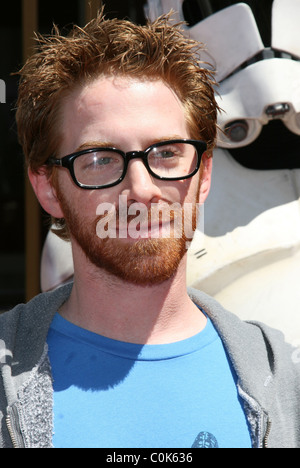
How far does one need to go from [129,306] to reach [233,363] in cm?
19

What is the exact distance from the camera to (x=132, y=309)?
1.12 meters

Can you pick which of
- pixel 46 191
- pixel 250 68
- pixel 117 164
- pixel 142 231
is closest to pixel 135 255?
pixel 142 231

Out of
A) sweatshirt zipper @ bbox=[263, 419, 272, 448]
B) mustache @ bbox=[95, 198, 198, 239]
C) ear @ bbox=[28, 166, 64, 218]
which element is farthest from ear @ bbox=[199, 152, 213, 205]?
sweatshirt zipper @ bbox=[263, 419, 272, 448]

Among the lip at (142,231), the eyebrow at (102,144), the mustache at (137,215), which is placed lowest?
the lip at (142,231)

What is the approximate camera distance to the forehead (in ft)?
3.51

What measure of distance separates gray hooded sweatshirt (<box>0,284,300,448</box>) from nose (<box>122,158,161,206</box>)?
0.25m

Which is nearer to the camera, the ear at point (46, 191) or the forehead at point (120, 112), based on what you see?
the forehead at point (120, 112)

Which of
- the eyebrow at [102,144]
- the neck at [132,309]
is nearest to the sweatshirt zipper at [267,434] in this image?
the neck at [132,309]

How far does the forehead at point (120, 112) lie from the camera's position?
1070mm

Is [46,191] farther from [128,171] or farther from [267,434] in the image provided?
[267,434]

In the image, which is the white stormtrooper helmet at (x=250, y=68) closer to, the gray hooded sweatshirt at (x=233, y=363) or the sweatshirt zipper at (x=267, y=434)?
the gray hooded sweatshirt at (x=233, y=363)
